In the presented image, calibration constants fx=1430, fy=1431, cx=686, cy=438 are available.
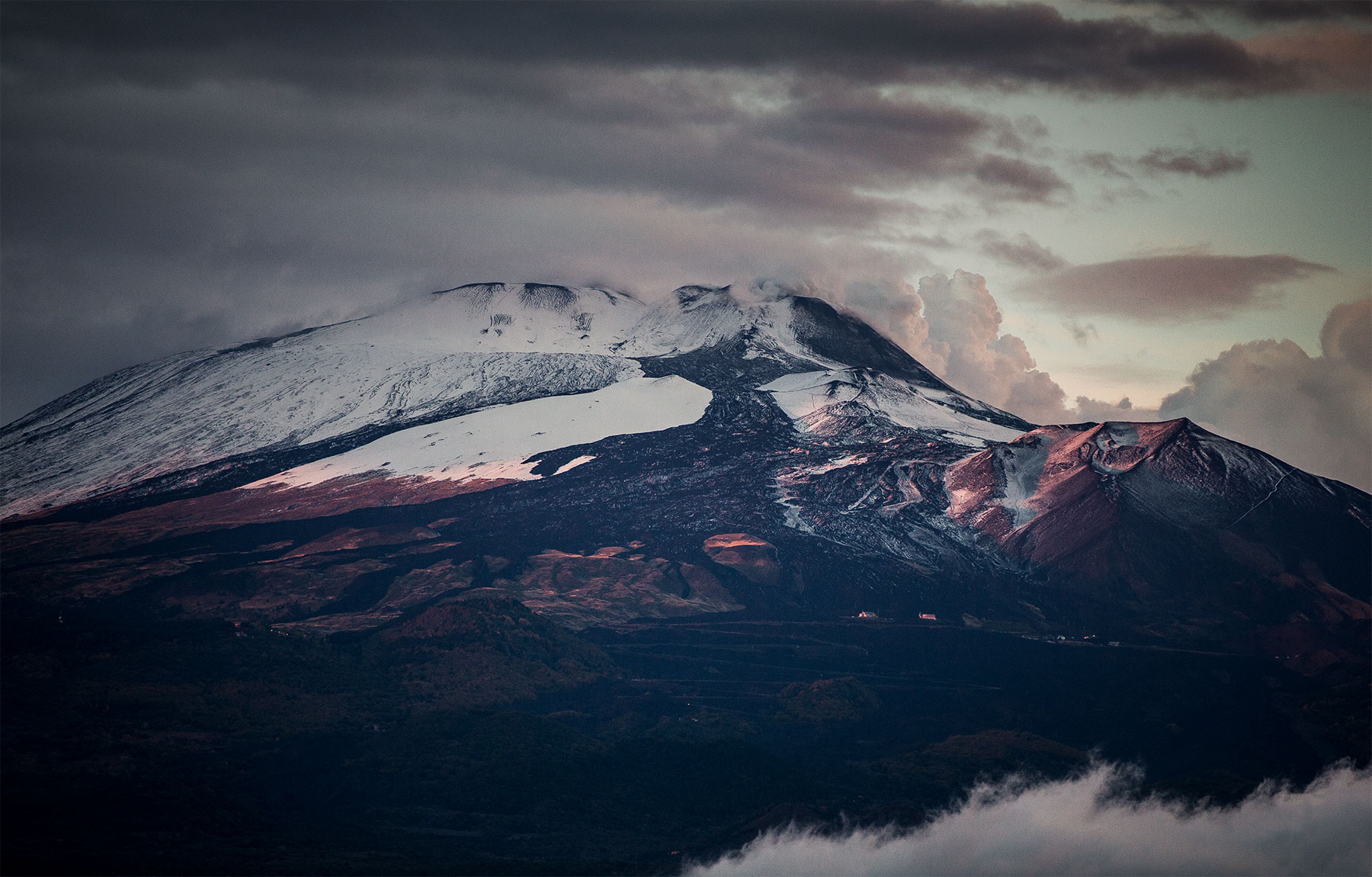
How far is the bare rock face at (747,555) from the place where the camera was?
132 metres

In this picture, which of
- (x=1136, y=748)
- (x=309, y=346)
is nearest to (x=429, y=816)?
(x=1136, y=748)

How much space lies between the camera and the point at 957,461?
475ft

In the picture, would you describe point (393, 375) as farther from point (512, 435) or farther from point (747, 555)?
point (747, 555)

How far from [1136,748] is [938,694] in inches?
574

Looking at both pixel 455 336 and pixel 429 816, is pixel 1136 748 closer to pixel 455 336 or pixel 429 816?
pixel 429 816

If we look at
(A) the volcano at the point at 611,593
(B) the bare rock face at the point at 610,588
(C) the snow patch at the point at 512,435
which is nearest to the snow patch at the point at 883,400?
(A) the volcano at the point at 611,593

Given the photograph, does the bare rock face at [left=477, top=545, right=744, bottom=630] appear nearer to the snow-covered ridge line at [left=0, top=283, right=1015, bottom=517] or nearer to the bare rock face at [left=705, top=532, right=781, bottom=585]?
the bare rock face at [left=705, top=532, right=781, bottom=585]

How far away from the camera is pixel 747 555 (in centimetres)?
13462

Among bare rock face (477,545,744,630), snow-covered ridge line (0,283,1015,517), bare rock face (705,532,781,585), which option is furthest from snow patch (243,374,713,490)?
bare rock face (705,532,781,585)

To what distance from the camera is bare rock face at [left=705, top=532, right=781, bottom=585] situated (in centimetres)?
13238

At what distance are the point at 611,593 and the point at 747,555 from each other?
46.5 feet

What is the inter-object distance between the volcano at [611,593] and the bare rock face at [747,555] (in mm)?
419

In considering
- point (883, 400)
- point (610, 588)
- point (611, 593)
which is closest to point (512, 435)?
point (610, 588)

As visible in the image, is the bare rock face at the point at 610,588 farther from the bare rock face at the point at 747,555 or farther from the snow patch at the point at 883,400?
the snow patch at the point at 883,400
